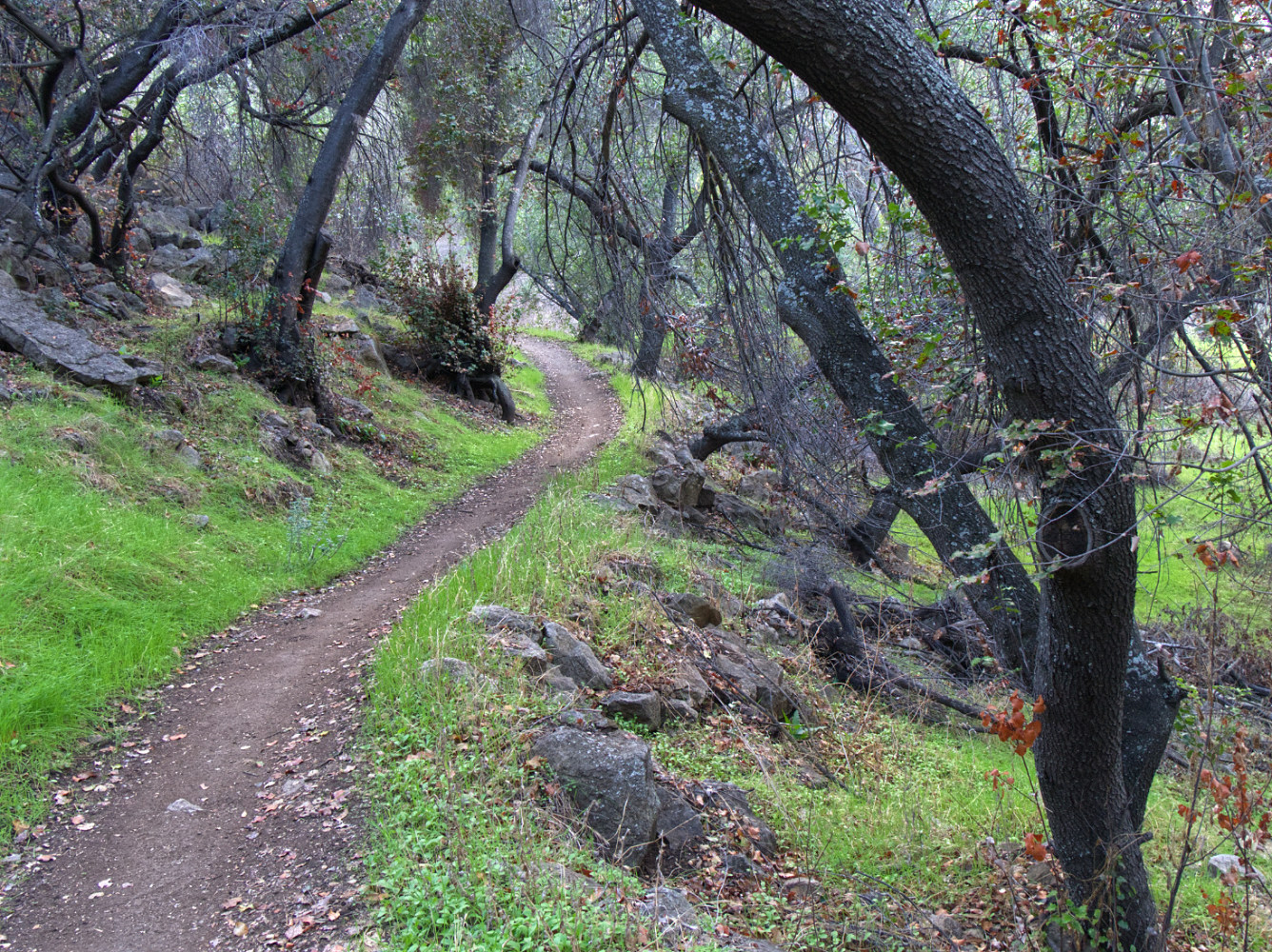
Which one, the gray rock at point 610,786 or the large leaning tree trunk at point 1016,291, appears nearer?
the large leaning tree trunk at point 1016,291

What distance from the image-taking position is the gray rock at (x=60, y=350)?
8.03 meters

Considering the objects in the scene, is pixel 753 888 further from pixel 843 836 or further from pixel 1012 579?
pixel 1012 579

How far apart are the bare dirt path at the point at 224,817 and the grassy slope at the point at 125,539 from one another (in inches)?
12.2

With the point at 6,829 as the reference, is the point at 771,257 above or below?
above

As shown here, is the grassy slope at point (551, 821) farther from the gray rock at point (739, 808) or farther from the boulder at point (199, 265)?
the boulder at point (199, 265)

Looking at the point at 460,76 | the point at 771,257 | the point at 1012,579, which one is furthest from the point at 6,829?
the point at 460,76

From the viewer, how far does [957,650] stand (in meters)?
8.77

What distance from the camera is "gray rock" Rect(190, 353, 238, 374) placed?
9.51 meters

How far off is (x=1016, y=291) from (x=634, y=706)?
3300 mm

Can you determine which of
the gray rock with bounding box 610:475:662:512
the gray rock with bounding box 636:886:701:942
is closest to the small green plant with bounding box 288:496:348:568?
the gray rock with bounding box 610:475:662:512

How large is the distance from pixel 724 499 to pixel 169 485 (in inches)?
289

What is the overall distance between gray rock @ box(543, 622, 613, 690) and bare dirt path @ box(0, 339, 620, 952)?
3.96 ft

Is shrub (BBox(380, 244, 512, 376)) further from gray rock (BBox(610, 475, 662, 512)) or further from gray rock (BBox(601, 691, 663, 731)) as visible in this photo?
gray rock (BBox(601, 691, 663, 731))

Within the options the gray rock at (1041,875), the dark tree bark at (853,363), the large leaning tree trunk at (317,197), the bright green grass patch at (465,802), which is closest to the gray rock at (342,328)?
the large leaning tree trunk at (317,197)
